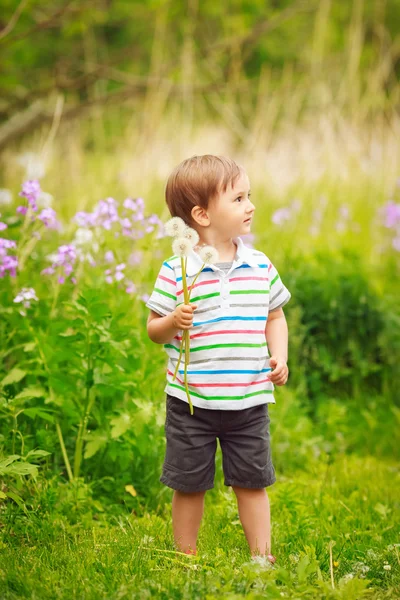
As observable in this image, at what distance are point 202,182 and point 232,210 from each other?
0.47 ft

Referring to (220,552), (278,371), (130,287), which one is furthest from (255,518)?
(130,287)

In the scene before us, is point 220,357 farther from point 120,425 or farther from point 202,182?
point 120,425

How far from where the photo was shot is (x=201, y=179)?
2.59 metres

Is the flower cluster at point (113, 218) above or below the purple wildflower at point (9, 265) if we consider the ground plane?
above

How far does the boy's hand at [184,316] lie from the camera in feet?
7.77

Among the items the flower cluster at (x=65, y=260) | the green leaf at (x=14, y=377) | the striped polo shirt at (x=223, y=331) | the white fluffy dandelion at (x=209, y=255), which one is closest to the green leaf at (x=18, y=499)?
the green leaf at (x=14, y=377)

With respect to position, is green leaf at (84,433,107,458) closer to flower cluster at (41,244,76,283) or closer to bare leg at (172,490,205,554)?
bare leg at (172,490,205,554)

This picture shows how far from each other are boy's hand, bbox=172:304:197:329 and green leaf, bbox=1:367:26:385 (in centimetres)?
99

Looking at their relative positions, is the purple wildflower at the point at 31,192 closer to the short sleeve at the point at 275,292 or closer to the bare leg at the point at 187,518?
the short sleeve at the point at 275,292

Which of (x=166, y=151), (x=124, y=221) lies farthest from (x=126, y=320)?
(x=166, y=151)

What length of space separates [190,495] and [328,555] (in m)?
0.53

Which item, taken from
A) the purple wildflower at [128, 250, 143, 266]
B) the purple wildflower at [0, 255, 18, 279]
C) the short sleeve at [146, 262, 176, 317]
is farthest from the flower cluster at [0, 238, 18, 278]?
the short sleeve at [146, 262, 176, 317]

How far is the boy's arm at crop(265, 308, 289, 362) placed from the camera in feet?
8.77

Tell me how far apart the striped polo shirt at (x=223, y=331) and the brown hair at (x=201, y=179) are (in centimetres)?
20
